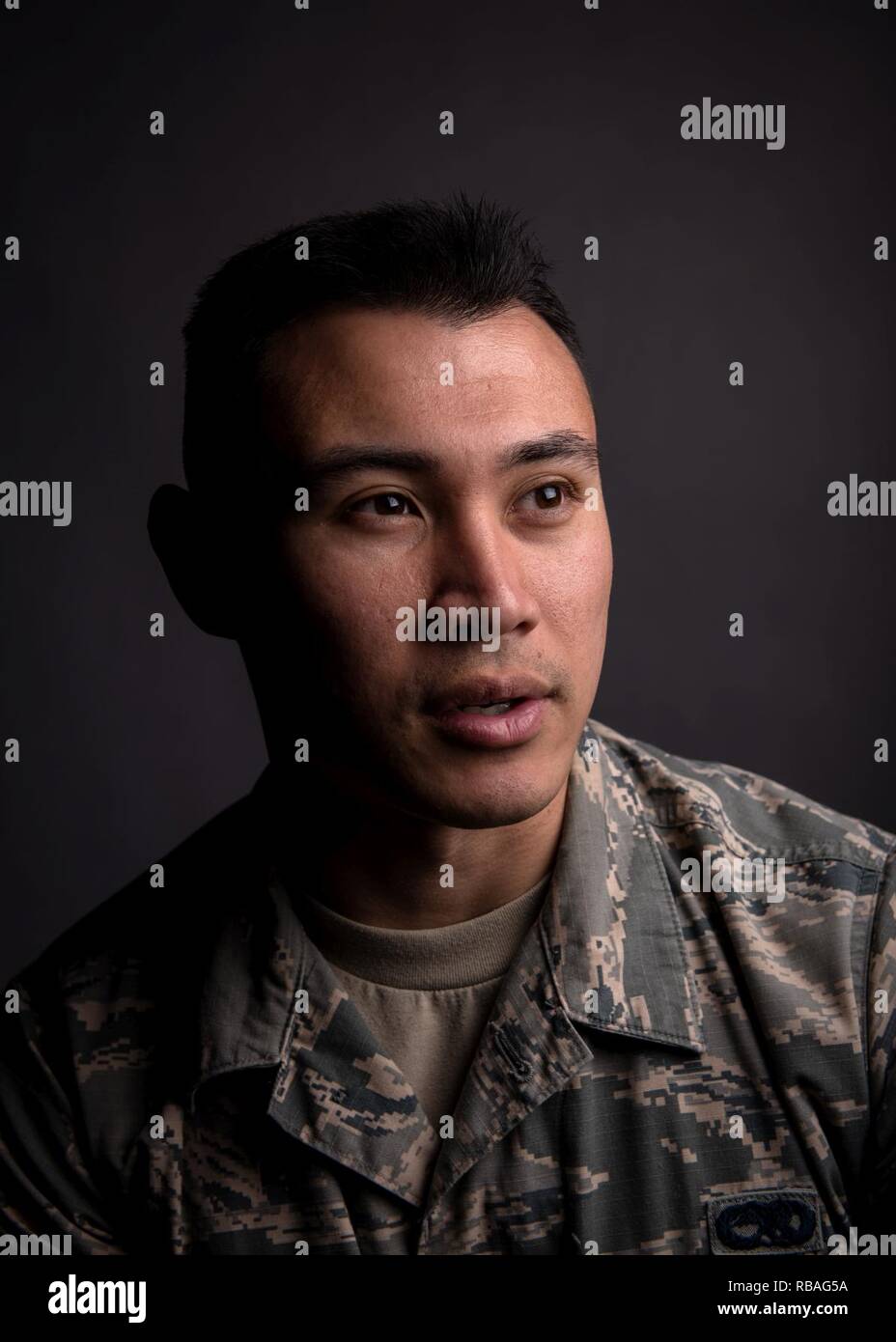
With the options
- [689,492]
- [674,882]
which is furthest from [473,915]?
[689,492]

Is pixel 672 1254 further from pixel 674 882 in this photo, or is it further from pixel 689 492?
pixel 689 492

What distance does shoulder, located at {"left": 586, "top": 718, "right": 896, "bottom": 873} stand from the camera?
2232 millimetres

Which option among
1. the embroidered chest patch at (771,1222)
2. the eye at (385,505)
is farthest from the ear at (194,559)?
the embroidered chest patch at (771,1222)

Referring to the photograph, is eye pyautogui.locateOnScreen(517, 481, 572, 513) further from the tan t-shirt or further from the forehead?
the tan t-shirt

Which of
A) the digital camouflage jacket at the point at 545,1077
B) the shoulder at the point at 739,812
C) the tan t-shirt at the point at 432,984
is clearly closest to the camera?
the digital camouflage jacket at the point at 545,1077

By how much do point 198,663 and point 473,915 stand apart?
4.56 feet

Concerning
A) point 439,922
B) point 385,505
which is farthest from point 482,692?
point 439,922

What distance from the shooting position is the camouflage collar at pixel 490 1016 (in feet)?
6.72

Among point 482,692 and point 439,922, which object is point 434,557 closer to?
point 482,692

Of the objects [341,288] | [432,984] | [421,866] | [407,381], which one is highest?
[341,288]

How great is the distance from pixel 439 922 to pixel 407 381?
0.79 meters

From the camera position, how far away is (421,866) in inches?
84.9

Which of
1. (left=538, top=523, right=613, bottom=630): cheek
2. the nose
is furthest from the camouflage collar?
the nose

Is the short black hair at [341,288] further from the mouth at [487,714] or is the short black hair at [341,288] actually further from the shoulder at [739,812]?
the shoulder at [739,812]
